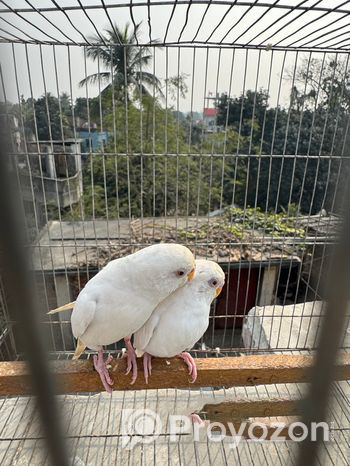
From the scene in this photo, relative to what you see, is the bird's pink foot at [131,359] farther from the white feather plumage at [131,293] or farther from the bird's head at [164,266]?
the bird's head at [164,266]

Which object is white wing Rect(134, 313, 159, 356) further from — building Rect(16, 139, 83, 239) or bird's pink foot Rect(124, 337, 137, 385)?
building Rect(16, 139, 83, 239)

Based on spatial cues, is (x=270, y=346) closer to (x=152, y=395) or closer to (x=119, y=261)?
(x=152, y=395)

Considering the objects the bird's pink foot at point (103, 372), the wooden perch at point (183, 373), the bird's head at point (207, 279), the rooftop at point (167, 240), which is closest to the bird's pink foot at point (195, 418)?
the wooden perch at point (183, 373)

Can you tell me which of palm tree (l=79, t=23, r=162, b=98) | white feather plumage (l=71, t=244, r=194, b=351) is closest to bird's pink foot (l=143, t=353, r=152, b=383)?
white feather plumage (l=71, t=244, r=194, b=351)

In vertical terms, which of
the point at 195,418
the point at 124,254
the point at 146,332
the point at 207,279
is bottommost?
the point at 195,418

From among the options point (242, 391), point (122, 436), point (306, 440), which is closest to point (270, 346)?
point (242, 391)

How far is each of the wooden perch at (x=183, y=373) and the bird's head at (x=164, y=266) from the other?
0.28 meters

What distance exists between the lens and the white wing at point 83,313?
0.76 m

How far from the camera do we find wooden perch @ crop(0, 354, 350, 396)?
0.87 metres

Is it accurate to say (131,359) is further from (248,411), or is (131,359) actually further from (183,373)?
(248,411)

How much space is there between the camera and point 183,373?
2.95ft

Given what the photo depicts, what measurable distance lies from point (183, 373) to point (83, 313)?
339mm

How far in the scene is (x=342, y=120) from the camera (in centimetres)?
153

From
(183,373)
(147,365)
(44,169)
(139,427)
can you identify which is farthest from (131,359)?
(44,169)
